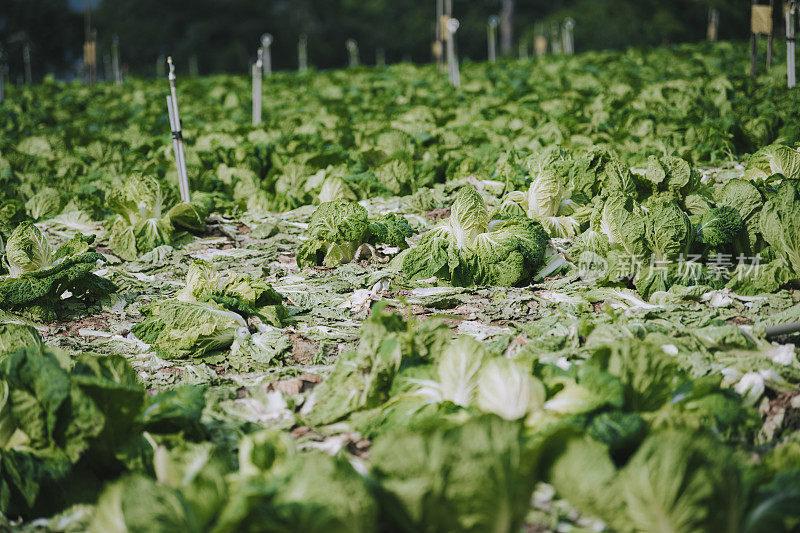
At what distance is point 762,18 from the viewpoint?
9203 millimetres

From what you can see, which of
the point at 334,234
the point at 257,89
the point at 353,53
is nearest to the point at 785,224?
the point at 334,234

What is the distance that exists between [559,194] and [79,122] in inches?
389

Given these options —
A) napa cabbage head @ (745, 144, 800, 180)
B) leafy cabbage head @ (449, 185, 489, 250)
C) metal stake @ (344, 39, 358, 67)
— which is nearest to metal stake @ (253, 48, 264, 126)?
leafy cabbage head @ (449, 185, 489, 250)

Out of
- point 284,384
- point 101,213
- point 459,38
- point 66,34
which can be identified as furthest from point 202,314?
point 66,34

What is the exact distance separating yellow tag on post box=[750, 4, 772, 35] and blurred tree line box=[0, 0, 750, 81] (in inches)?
1111

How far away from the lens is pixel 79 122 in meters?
12.2

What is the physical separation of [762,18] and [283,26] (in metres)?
37.5

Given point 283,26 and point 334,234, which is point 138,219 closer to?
point 334,234

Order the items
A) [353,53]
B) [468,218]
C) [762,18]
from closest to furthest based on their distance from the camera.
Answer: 1. [468,218]
2. [762,18]
3. [353,53]

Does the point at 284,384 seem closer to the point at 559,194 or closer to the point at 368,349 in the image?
the point at 368,349

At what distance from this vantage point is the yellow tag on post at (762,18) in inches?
359

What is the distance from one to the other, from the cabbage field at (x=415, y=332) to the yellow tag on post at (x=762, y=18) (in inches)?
43.9

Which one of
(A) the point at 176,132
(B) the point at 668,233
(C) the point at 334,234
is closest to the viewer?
(B) the point at 668,233

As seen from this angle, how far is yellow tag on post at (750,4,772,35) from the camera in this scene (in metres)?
9.12
